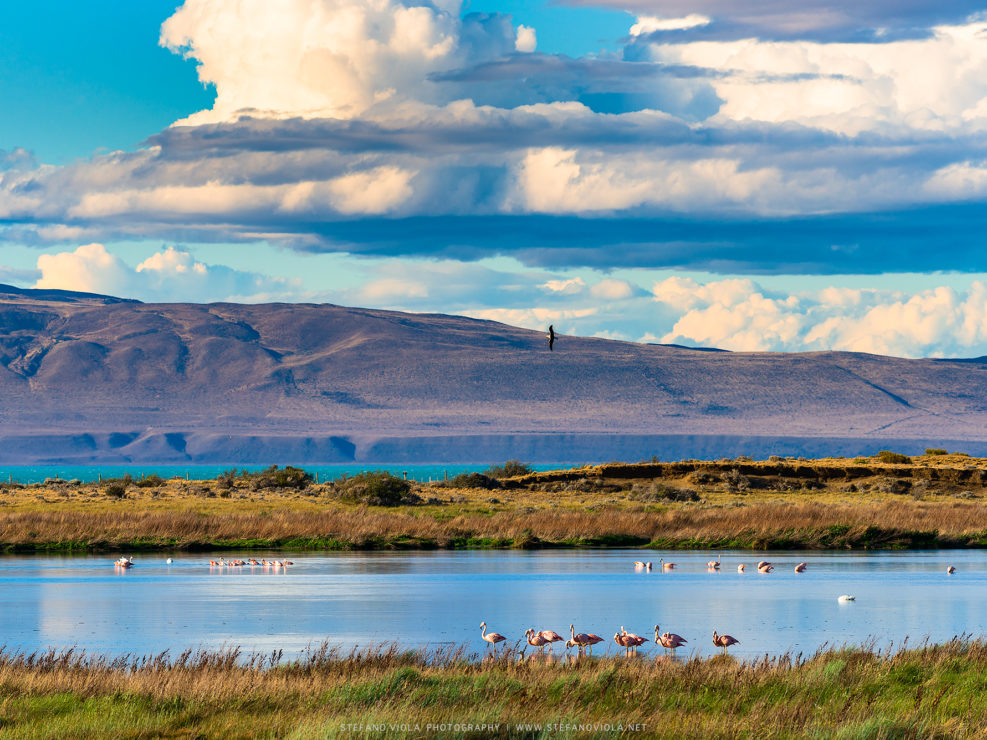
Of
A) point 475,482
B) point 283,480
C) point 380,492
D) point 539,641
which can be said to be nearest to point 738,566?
point 539,641

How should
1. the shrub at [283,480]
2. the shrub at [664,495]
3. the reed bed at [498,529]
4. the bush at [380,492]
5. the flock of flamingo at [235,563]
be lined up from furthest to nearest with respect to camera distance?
the shrub at [283,480]
the shrub at [664,495]
the bush at [380,492]
the reed bed at [498,529]
the flock of flamingo at [235,563]

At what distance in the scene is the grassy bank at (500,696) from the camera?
1777cm

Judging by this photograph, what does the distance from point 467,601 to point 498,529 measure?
2387 cm

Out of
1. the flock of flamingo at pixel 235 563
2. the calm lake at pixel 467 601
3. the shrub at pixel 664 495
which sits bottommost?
the flock of flamingo at pixel 235 563

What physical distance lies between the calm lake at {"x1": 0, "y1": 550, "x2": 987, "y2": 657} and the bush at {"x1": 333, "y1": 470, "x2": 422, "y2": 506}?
2000 centimetres

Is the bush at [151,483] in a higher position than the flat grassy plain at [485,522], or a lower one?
higher

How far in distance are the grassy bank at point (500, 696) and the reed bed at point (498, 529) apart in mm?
35787

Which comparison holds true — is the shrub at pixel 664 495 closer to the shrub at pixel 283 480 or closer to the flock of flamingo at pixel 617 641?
the shrub at pixel 283 480

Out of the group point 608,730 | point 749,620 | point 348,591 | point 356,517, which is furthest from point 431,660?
point 356,517

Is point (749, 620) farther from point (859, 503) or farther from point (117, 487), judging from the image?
point (117, 487)

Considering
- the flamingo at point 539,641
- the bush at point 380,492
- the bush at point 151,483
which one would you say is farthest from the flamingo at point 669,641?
the bush at point 151,483

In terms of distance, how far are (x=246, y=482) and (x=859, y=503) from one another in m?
41.2

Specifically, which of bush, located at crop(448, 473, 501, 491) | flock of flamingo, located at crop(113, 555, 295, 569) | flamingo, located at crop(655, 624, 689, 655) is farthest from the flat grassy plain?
flamingo, located at crop(655, 624, 689, 655)

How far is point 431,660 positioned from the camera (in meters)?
24.7
